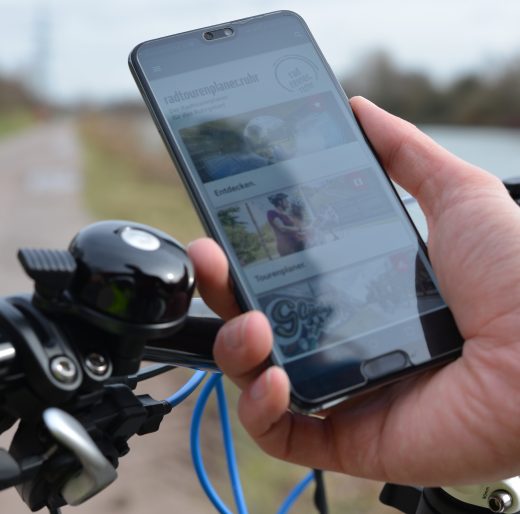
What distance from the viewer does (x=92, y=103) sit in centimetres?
4219

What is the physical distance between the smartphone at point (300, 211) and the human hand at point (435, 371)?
0.10ft

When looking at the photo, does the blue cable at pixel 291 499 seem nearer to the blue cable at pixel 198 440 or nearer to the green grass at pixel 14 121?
the blue cable at pixel 198 440

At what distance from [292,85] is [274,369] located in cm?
40

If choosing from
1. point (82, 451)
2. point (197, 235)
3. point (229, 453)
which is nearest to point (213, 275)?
point (82, 451)

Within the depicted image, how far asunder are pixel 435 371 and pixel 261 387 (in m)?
0.26

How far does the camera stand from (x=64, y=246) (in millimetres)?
7742

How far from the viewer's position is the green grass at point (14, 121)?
31.6 meters

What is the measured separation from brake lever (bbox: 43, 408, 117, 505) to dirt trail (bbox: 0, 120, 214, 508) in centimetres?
232

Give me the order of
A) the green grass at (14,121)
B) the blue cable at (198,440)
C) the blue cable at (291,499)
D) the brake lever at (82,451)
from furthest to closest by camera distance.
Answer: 1. the green grass at (14,121)
2. the blue cable at (291,499)
3. the blue cable at (198,440)
4. the brake lever at (82,451)

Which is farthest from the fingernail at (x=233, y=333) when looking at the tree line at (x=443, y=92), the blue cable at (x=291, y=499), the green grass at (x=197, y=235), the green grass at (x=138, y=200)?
the tree line at (x=443, y=92)

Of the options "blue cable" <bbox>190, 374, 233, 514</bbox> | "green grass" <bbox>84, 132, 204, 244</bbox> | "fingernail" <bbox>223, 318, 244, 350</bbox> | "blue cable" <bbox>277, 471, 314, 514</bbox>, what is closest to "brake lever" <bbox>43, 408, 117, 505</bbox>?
"fingernail" <bbox>223, 318, 244, 350</bbox>

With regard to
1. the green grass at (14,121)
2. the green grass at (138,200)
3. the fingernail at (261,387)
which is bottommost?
the green grass at (14,121)

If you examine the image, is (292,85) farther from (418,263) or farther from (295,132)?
(418,263)

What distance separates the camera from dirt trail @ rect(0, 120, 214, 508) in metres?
3.10
